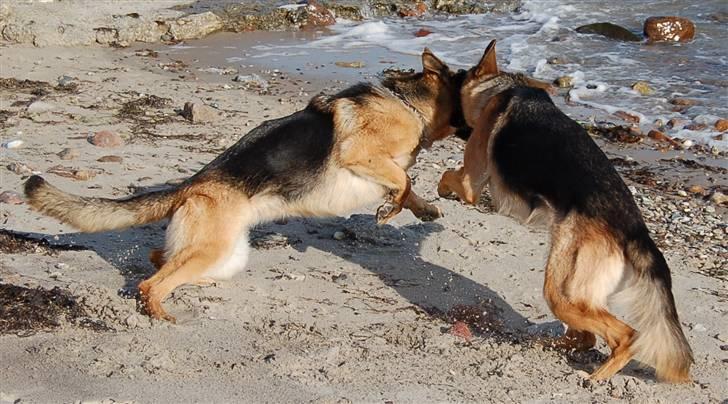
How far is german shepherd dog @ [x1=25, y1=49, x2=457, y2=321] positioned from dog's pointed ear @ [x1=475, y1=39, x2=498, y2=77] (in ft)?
0.86

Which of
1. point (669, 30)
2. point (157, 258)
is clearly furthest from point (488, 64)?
point (669, 30)

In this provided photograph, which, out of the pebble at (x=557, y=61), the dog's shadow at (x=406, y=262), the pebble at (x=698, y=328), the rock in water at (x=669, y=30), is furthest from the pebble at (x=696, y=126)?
the pebble at (x=698, y=328)

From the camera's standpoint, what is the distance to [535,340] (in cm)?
551

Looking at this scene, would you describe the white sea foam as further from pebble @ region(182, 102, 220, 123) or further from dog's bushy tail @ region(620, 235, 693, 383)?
dog's bushy tail @ region(620, 235, 693, 383)

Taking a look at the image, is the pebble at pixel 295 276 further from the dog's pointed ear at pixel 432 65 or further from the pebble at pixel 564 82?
the pebble at pixel 564 82

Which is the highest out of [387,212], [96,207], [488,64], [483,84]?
[488,64]

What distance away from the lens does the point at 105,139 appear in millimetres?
8727

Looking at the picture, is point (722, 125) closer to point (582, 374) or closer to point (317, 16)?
point (582, 374)

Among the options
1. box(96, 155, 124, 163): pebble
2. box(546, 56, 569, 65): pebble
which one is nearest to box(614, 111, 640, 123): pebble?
box(546, 56, 569, 65): pebble

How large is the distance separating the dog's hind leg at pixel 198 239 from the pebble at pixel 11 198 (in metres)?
1.91

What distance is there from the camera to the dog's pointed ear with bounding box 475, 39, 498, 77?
20.7ft

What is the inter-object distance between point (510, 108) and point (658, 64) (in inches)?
379

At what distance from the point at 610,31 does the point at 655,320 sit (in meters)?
12.7

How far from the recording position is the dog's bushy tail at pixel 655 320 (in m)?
4.91
